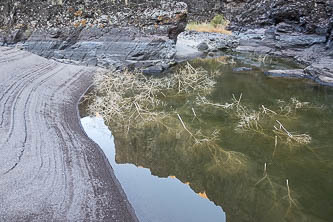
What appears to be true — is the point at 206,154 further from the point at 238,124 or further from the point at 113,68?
the point at 113,68

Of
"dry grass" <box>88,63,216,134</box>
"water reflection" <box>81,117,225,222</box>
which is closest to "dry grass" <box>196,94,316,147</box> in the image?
"dry grass" <box>88,63,216,134</box>

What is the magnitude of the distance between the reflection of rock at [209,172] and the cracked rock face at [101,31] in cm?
631

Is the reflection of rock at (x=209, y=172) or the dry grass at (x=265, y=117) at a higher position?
the reflection of rock at (x=209, y=172)

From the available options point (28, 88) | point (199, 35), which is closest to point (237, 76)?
point (28, 88)

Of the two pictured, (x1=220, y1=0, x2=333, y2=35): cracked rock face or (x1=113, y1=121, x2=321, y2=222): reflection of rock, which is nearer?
(x1=113, y1=121, x2=321, y2=222): reflection of rock

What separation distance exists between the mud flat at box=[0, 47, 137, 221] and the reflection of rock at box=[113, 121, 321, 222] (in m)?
0.70

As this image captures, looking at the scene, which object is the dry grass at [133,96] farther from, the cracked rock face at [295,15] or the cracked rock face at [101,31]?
the cracked rock face at [295,15]

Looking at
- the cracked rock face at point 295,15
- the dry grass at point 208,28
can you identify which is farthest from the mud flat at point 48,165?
the dry grass at point 208,28

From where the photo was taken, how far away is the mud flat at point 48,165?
11.7ft

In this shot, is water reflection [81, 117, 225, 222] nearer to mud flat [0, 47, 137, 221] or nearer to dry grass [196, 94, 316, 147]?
mud flat [0, 47, 137, 221]

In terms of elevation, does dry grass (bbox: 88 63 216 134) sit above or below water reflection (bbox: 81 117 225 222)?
below

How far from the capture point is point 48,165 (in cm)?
439

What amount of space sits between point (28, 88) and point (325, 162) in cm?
637

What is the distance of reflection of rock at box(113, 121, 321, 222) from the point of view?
4.04 meters
